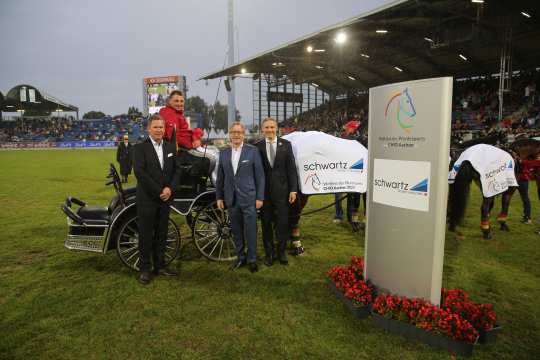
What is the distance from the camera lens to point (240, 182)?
3957 millimetres

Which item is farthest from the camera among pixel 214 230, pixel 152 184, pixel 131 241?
pixel 214 230

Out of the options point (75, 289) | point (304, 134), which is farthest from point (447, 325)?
point (75, 289)

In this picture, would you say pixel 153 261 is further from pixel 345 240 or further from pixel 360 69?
pixel 360 69

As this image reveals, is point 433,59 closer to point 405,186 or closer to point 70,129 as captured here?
point 405,186

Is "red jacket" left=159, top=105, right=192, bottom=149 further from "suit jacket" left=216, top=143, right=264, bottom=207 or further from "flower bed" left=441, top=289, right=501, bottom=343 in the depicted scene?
"flower bed" left=441, top=289, right=501, bottom=343

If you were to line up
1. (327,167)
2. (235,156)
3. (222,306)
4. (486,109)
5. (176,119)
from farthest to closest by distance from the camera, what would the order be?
(486,109) < (327,167) < (176,119) < (235,156) < (222,306)

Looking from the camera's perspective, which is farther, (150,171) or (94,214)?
(94,214)

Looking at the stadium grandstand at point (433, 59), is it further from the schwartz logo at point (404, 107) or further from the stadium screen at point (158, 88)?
the stadium screen at point (158, 88)

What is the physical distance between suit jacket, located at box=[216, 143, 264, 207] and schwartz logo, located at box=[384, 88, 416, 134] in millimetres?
1696

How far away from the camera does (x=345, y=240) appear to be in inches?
219

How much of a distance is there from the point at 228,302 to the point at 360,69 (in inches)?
1110

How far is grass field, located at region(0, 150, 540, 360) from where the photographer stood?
106 inches

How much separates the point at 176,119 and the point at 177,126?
0.10 metres

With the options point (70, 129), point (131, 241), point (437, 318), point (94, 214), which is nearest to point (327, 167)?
point (437, 318)
